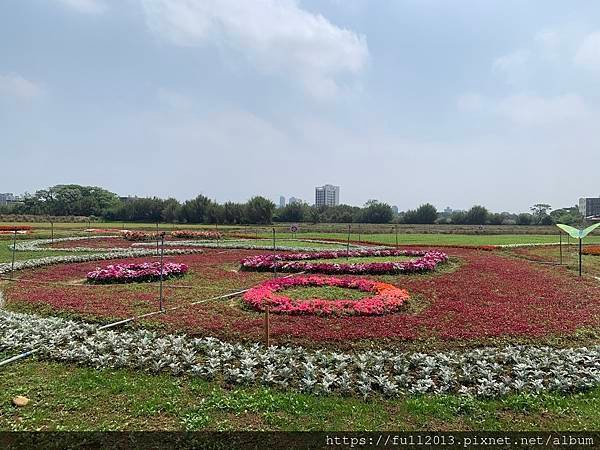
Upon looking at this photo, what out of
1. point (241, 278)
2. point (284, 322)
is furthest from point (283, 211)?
point (284, 322)

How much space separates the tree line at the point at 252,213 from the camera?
7238 centimetres

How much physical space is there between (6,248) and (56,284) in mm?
15136

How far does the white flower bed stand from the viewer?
18.9 feet

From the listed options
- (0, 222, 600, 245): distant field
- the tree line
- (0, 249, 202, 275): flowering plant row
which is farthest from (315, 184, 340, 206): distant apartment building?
(0, 249, 202, 275): flowering plant row

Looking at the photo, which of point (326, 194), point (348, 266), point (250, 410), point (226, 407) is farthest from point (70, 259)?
point (326, 194)

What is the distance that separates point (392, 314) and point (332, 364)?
12.9 ft

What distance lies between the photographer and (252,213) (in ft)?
232

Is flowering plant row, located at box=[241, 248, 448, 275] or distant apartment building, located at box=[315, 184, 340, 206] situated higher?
distant apartment building, located at box=[315, 184, 340, 206]

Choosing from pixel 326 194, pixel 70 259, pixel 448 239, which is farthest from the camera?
pixel 326 194

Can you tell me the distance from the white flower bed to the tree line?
6300 cm

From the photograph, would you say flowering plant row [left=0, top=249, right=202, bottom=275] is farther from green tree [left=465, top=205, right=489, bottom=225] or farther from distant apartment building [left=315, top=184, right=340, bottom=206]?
distant apartment building [left=315, top=184, right=340, bottom=206]

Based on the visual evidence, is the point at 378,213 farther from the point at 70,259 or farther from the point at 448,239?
the point at 70,259

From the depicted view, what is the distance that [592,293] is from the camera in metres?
12.8

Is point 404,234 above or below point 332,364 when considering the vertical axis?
above
